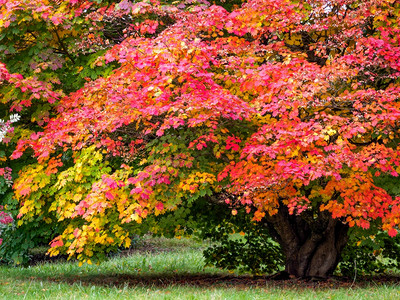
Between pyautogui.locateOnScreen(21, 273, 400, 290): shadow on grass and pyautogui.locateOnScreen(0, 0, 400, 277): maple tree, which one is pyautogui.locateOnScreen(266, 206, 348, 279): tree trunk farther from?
pyautogui.locateOnScreen(21, 273, 400, 290): shadow on grass

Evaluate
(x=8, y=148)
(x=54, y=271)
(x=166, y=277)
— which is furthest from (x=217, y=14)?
(x=54, y=271)

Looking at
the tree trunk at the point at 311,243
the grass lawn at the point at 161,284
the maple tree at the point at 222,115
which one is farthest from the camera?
the tree trunk at the point at 311,243

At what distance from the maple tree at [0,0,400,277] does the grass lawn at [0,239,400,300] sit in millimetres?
766

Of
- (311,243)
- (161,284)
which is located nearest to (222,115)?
(311,243)

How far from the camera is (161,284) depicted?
9445 millimetres

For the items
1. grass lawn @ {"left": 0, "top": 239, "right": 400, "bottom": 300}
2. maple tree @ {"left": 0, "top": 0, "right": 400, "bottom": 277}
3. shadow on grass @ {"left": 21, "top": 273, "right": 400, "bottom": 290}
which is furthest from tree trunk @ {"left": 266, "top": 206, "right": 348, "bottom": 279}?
grass lawn @ {"left": 0, "top": 239, "right": 400, "bottom": 300}

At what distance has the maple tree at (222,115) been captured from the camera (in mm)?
6484

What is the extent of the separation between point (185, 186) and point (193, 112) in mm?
1112

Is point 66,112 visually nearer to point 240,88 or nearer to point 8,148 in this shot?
point 8,148

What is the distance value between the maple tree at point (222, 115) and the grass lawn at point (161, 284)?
2.51 ft

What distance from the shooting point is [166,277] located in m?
10.7

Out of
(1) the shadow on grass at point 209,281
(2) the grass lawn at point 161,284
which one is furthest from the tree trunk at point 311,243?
(2) the grass lawn at point 161,284

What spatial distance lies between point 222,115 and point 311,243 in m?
4.11

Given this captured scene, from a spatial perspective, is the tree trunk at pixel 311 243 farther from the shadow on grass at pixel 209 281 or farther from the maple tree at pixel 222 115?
the shadow on grass at pixel 209 281
